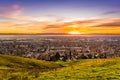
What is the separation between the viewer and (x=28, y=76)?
121 feet

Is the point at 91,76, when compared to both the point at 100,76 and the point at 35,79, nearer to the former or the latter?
the point at 100,76

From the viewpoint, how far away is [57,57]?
138000mm

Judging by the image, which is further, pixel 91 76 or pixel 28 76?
pixel 28 76

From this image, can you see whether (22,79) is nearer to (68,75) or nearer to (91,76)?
(68,75)

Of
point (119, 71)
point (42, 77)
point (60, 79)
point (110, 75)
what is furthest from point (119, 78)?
point (42, 77)

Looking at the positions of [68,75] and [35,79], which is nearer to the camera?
[35,79]

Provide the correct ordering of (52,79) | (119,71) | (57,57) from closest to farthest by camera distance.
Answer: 1. (52,79)
2. (119,71)
3. (57,57)

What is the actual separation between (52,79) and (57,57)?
104229mm

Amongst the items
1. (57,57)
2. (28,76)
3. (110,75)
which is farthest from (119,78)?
(57,57)

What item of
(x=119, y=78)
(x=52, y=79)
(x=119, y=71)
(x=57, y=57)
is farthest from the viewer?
(x=57, y=57)

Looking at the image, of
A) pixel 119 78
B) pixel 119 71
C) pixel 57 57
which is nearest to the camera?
pixel 119 78

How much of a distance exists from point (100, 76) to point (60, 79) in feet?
19.5

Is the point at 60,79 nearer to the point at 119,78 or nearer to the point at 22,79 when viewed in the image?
the point at 22,79

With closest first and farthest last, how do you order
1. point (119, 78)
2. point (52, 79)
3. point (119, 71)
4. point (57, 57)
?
point (119, 78) → point (52, 79) → point (119, 71) → point (57, 57)
